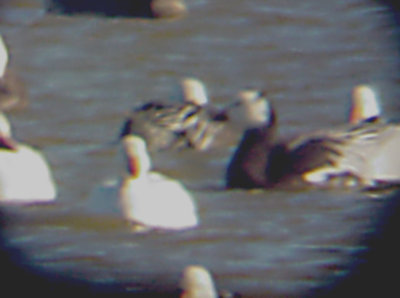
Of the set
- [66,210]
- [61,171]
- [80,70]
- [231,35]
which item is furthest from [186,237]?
[231,35]

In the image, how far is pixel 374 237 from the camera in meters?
7.31

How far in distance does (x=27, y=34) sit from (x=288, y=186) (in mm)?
3524

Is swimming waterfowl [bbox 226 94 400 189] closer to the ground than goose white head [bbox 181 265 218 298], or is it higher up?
closer to the ground

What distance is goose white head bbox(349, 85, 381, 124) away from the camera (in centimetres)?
882

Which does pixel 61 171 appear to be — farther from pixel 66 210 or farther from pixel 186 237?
pixel 186 237

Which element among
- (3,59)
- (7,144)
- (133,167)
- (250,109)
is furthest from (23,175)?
(3,59)

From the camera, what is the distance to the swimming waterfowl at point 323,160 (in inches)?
318

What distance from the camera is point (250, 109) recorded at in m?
9.11

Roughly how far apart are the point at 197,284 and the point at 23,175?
1.96m

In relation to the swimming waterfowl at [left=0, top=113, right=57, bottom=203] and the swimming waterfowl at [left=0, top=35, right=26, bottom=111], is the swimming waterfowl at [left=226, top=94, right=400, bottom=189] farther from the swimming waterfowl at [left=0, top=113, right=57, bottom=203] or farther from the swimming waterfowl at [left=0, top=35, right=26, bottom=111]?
the swimming waterfowl at [left=0, top=35, right=26, bottom=111]

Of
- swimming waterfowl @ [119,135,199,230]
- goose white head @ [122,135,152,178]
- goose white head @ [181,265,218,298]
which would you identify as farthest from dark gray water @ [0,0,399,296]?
goose white head @ [181,265,218,298]

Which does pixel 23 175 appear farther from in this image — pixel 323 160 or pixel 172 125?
pixel 323 160

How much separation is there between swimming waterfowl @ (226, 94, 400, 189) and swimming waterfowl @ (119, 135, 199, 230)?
2.04 feet

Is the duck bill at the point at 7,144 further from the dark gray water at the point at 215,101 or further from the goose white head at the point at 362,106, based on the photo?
the goose white head at the point at 362,106
